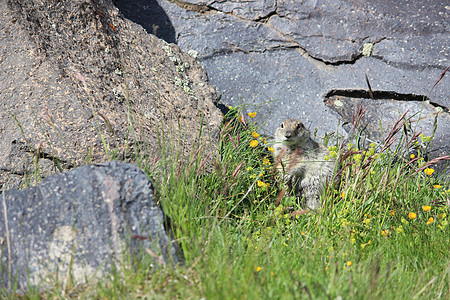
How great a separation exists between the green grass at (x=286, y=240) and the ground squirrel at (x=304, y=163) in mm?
333

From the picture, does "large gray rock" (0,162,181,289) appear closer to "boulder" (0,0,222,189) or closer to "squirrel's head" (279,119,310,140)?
"boulder" (0,0,222,189)

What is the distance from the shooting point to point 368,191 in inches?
180

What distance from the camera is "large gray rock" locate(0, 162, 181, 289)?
286 cm

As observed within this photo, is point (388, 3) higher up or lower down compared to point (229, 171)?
higher up

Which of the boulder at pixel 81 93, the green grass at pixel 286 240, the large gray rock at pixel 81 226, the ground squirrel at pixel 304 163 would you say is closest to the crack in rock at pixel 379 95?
the ground squirrel at pixel 304 163

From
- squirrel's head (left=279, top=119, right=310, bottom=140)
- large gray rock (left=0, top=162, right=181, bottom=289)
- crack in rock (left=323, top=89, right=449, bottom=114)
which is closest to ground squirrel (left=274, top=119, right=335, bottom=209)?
squirrel's head (left=279, top=119, right=310, bottom=140)

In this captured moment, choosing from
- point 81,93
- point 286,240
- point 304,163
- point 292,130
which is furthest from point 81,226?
point 304,163

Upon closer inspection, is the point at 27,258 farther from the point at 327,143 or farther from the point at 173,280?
the point at 327,143

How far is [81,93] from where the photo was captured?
15.0 feet

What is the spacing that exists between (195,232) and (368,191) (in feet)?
6.51

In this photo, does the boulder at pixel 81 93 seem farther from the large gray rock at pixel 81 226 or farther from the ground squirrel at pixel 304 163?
the ground squirrel at pixel 304 163

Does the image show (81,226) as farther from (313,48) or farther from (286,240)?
(313,48)

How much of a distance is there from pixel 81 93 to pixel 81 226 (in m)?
1.97

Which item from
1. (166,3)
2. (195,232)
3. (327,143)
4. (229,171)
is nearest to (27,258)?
(195,232)
